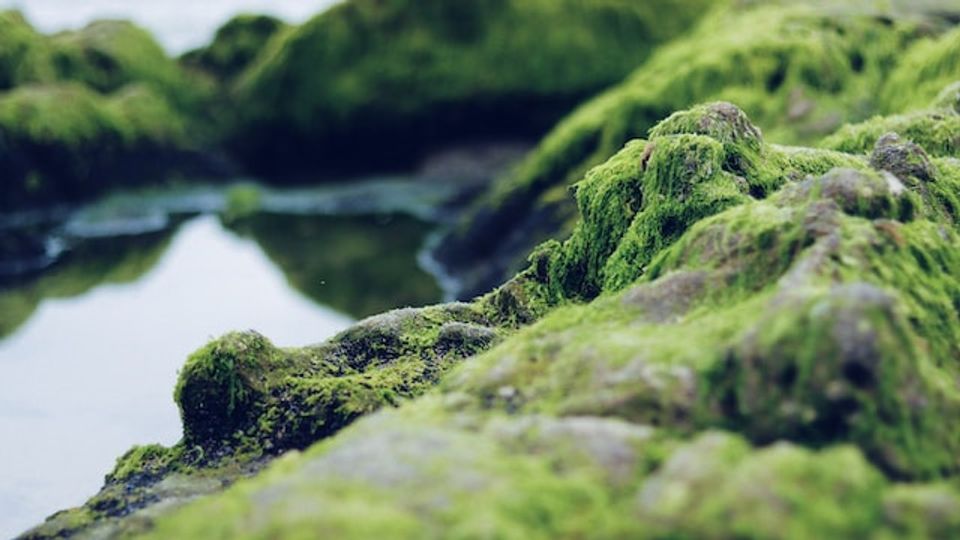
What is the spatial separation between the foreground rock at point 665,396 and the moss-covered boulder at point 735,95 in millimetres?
8645

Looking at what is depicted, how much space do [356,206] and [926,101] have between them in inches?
585

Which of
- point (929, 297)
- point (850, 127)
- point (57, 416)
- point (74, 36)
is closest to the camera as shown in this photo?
point (929, 297)

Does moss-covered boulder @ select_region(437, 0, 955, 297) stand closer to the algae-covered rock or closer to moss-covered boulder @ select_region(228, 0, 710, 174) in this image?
moss-covered boulder @ select_region(228, 0, 710, 174)

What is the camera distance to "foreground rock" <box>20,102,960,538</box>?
17.3ft

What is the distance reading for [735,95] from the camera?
754 inches

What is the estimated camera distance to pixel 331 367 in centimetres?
901

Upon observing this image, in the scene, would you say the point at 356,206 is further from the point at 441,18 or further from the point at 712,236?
the point at 712,236

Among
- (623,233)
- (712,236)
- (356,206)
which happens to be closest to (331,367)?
(623,233)

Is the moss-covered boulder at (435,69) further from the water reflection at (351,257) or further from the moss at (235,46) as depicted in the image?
the water reflection at (351,257)

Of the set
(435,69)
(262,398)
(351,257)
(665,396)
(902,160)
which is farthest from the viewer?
(435,69)

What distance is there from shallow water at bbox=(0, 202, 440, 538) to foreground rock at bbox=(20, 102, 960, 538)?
3.60 m

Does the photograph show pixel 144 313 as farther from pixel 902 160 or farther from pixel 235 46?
pixel 235 46

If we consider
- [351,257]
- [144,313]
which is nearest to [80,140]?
[351,257]

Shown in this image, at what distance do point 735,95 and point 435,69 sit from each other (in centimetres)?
1122
